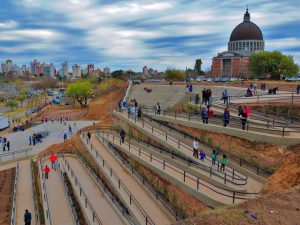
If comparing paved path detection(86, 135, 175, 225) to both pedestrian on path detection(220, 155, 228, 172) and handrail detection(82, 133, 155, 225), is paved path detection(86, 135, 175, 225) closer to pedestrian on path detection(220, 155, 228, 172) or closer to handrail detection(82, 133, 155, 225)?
handrail detection(82, 133, 155, 225)

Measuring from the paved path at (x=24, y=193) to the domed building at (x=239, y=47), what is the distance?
77510mm

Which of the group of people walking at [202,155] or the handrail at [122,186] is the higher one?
the group of people walking at [202,155]

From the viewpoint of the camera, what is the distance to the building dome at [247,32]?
304 ft

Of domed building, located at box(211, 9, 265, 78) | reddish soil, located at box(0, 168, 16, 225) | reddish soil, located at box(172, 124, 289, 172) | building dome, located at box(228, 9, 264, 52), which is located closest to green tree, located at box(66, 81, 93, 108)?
domed building, located at box(211, 9, 265, 78)

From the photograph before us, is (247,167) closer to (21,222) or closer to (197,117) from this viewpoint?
(197,117)

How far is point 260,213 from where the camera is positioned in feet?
23.0

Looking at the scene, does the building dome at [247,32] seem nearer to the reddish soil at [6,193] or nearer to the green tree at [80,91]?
the green tree at [80,91]

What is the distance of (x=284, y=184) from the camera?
31.7 feet

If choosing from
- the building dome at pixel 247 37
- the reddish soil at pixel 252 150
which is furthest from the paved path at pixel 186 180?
the building dome at pixel 247 37

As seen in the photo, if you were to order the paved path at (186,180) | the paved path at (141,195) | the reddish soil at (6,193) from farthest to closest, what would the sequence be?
the reddish soil at (6,193) → the paved path at (141,195) → the paved path at (186,180)

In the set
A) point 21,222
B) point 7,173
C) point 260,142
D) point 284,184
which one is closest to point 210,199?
point 284,184

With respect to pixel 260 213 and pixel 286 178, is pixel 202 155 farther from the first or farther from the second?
pixel 260 213

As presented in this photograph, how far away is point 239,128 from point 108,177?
7747 mm

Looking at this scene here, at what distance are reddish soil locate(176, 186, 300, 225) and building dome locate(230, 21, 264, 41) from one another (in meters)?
93.8
